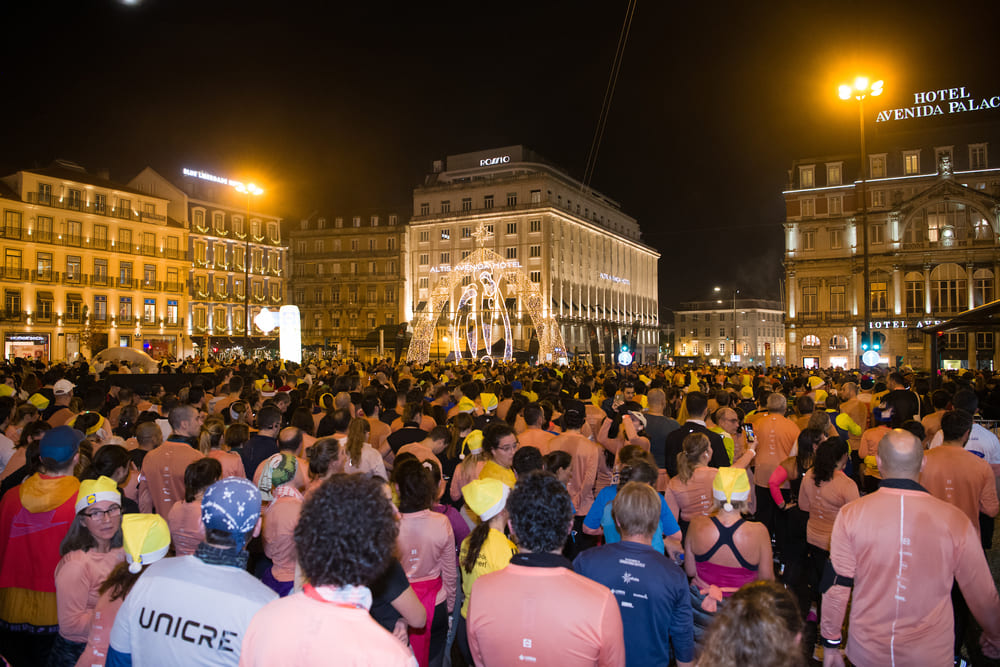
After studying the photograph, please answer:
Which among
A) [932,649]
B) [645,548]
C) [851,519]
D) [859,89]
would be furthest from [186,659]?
[859,89]

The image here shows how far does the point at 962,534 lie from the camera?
3.56 m

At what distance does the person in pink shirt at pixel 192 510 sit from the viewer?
4.48 meters

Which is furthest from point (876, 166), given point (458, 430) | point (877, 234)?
point (458, 430)

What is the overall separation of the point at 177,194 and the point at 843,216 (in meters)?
59.4

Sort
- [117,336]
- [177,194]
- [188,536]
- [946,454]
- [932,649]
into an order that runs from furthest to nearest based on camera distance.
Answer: [177,194] < [117,336] < [946,454] < [188,536] < [932,649]

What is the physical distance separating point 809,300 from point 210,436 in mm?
58936

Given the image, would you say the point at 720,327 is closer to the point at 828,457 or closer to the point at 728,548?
the point at 828,457

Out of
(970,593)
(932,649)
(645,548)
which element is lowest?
(932,649)

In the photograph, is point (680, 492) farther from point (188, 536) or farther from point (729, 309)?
point (729, 309)

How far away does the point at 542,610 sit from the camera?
→ 9.61ft

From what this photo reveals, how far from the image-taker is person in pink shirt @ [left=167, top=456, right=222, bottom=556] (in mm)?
4480

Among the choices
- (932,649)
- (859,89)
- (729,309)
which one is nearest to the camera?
(932,649)

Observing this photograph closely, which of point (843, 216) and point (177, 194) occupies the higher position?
point (177, 194)

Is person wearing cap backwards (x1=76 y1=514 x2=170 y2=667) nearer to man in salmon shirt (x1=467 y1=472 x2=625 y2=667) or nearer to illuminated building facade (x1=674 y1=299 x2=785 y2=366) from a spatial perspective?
man in salmon shirt (x1=467 y1=472 x2=625 y2=667)
